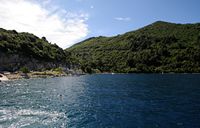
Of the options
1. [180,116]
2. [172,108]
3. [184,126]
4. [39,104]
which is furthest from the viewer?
[39,104]

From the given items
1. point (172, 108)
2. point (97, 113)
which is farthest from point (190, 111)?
point (97, 113)

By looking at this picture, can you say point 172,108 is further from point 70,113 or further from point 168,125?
point 70,113

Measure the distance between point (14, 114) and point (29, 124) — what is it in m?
9.89

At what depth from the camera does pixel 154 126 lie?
44781mm

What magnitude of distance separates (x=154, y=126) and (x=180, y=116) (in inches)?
389

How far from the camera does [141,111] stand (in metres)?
57.9

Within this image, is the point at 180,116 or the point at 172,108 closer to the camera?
the point at 180,116

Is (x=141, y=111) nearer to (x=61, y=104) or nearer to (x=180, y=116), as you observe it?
(x=180, y=116)

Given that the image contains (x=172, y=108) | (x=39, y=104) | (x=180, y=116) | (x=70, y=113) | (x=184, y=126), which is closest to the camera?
(x=184, y=126)

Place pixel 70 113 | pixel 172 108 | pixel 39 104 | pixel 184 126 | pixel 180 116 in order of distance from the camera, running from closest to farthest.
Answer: pixel 184 126 < pixel 180 116 < pixel 70 113 < pixel 172 108 < pixel 39 104

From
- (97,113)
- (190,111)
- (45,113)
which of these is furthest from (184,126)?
(45,113)

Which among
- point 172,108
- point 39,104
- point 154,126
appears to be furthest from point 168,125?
point 39,104

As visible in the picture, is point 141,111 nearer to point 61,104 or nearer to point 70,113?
point 70,113

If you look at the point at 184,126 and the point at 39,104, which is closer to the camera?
the point at 184,126
